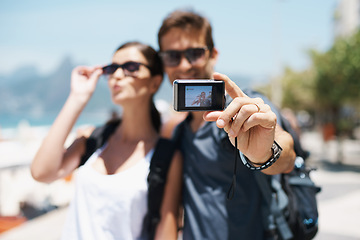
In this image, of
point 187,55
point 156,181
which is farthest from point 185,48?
point 156,181

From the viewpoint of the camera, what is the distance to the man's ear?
77.2 inches

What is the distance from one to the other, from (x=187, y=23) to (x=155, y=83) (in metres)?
0.44

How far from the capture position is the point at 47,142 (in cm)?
175

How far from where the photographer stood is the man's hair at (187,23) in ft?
5.81

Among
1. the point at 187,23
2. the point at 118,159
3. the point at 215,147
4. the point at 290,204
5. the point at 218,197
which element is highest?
the point at 187,23

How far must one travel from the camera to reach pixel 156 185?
1619 mm

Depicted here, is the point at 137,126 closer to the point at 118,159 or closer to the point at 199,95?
the point at 118,159

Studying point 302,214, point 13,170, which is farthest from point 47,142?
point 13,170

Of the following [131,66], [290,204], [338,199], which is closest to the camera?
[290,204]

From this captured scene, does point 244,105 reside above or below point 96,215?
above

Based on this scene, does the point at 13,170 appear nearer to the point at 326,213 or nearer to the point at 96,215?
the point at 96,215

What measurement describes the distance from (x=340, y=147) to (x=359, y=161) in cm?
119

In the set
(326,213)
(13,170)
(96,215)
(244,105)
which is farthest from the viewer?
(13,170)

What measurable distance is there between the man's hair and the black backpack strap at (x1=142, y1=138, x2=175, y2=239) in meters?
0.69
